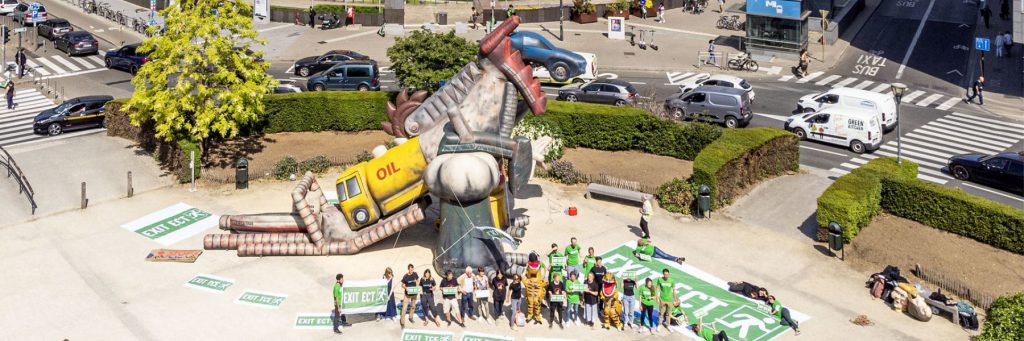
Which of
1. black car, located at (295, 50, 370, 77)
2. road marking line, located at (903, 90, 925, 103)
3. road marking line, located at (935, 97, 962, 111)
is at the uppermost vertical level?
black car, located at (295, 50, 370, 77)

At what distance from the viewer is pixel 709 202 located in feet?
113

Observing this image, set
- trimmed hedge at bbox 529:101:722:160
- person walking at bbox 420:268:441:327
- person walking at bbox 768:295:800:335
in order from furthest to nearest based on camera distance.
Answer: trimmed hedge at bbox 529:101:722:160
person walking at bbox 768:295:800:335
person walking at bbox 420:268:441:327

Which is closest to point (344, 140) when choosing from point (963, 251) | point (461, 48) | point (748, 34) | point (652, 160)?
point (461, 48)

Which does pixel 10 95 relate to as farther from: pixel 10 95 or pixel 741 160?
pixel 741 160

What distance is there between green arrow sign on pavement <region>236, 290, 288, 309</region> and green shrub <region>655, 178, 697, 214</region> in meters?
→ 14.8

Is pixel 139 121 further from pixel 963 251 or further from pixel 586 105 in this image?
pixel 963 251

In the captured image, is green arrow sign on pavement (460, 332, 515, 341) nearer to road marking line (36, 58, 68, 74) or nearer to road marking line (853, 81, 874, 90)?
road marking line (853, 81, 874, 90)

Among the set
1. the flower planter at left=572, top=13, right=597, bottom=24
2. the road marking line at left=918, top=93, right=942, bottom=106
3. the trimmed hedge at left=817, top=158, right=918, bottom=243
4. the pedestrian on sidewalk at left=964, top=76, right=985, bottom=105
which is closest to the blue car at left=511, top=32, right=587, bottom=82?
the trimmed hedge at left=817, top=158, right=918, bottom=243

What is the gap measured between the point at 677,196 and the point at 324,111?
17.7 meters

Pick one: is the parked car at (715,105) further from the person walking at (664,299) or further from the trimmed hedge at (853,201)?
the person walking at (664,299)

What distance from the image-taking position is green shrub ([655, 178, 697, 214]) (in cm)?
3516

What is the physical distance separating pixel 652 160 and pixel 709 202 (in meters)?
6.67

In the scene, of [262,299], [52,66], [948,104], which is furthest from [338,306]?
[52,66]

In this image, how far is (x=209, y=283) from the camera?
29031mm
